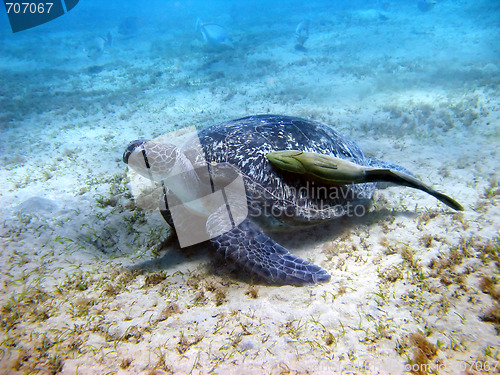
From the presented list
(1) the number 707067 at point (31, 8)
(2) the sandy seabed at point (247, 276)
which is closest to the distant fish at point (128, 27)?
(1) the number 707067 at point (31, 8)

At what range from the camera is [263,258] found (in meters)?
2.69

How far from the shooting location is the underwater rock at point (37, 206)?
12.1 ft

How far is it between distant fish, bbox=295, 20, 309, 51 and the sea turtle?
43.3 feet

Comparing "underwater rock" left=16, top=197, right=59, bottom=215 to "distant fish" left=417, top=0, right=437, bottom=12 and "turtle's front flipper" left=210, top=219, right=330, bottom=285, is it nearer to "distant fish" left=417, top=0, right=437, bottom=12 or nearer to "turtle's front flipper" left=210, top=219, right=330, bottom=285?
"turtle's front flipper" left=210, top=219, right=330, bottom=285

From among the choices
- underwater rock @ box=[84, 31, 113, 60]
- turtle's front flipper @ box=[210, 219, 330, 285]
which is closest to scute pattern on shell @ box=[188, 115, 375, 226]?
turtle's front flipper @ box=[210, 219, 330, 285]

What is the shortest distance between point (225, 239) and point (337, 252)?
139cm

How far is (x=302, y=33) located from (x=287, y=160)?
14.3 meters

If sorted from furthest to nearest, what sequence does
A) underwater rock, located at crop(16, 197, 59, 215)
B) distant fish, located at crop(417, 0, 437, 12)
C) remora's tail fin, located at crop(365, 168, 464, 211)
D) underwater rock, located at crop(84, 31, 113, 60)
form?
distant fish, located at crop(417, 0, 437, 12), underwater rock, located at crop(84, 31, 113, 60), underwater rock, located at crop(16, 197, 59, 215), remora's tail fin, located at crop(365, 168, 464, 211)

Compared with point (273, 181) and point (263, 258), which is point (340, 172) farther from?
point (263, 258)

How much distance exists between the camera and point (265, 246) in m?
2.87

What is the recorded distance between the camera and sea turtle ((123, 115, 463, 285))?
2.71 m

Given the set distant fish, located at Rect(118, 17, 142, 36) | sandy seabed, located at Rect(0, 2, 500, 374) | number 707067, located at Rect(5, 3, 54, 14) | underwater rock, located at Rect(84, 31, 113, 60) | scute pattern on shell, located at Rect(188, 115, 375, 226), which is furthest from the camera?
distant fish, located at Rect(118, 17, 142, 36)

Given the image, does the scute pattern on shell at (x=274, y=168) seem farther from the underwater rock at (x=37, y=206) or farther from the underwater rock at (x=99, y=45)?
the underwater rock at (x=99, y=45)

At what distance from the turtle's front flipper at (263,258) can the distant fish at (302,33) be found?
48.0ft
